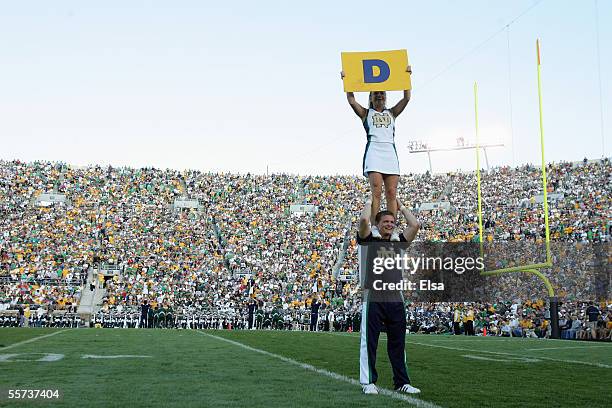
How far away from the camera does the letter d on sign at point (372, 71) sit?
6.36 m

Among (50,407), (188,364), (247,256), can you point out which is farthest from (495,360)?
(247,256)

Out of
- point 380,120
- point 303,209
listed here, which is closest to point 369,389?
point 380,120

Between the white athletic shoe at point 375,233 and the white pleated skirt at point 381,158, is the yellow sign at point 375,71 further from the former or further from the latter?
the white athletic shoe at point 375,233

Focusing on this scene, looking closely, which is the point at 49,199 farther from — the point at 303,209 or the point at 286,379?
the point at 286,379

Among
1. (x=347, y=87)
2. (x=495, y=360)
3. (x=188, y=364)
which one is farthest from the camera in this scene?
(x=495, y=360)

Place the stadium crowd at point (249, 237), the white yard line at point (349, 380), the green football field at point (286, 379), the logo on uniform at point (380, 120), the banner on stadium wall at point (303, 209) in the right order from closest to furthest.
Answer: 1. the white yard line at point (349, 380)
2. the green football field at point (286, 379)
3. the logo on uniform at point (380, 120)
4. the stadium crowd at point (249, 237)
5. the banner on stadium wall at point (303, 209)

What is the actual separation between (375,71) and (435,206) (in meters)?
32.2

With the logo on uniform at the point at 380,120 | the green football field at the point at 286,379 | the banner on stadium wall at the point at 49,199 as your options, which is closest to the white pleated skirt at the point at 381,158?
the logo on uniform at the point at 380,120

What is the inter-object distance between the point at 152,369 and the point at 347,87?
10.8 feet

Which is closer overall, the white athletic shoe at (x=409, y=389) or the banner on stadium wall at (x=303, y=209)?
the white athletic shoe at (x=409, y=389)

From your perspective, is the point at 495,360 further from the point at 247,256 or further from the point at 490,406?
the point at 247,256

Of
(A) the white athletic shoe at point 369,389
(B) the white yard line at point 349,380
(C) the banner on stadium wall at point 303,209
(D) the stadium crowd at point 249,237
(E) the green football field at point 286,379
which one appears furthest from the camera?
(C) the banner on stadium wall at point 303,209

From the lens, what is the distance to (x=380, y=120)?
20.8 feet

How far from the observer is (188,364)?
7984 millimetres
